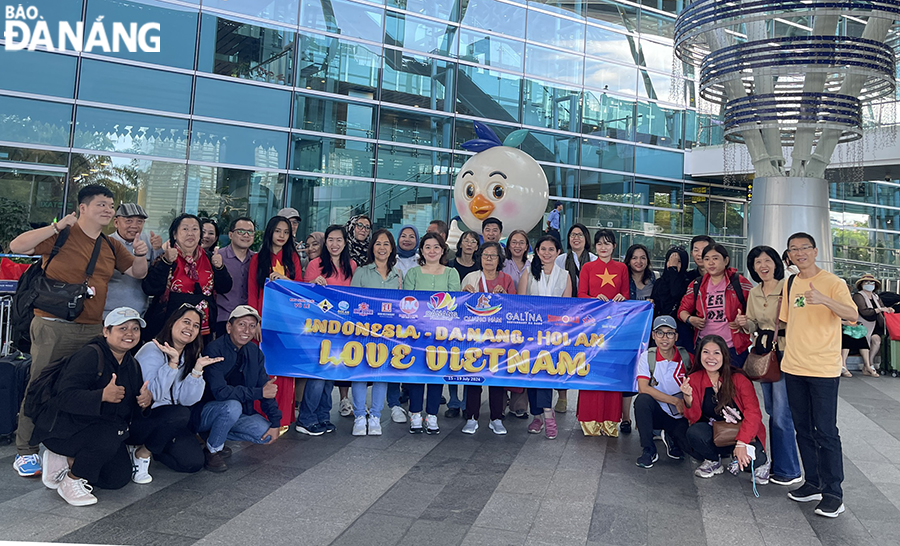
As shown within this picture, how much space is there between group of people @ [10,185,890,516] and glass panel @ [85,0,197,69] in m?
9.83

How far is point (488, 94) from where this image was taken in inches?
723

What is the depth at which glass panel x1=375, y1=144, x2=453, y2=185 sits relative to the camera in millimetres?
16844

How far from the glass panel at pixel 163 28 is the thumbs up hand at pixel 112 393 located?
1240 cm

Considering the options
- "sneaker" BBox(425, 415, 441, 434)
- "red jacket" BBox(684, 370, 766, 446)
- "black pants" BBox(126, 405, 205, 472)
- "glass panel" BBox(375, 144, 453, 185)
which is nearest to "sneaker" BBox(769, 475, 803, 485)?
"red jacket" BBox(684, 370, 766, 446)

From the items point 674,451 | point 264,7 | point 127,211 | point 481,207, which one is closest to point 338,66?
point 264,7

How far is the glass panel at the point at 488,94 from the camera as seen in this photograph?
18047 millimetres

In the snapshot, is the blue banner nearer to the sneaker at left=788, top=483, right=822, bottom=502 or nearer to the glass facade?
the sneaker at left=788, top=483, right=822, bottom=502

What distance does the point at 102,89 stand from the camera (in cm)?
1393

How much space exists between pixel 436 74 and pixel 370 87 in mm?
1985

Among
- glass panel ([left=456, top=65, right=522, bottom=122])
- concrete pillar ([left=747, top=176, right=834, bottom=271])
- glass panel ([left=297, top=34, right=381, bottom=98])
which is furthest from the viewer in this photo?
glass panel ([left=456, top=65, right=522, bottom=122])

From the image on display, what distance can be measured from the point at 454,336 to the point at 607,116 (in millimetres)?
15884

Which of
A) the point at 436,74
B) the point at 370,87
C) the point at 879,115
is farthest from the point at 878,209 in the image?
the point at 370,87

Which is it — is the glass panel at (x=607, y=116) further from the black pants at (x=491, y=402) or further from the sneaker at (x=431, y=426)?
the sneaker at (x=431, y=426)

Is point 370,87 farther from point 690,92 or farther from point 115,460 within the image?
point 115,460
